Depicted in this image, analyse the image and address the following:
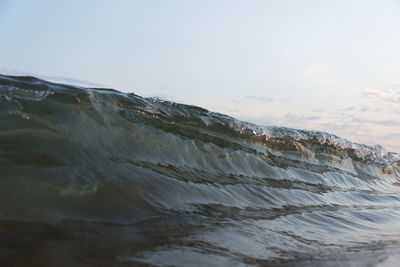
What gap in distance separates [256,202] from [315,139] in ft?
16.5

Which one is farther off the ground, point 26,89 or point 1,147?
point 26,89

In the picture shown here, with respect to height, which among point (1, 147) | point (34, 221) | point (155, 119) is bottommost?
point (34, 221)

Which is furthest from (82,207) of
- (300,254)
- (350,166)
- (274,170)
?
(350,166)

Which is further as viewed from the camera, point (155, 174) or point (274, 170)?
point (274, 170)

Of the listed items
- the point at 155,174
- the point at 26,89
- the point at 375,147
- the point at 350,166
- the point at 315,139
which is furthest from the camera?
the point at 375,147

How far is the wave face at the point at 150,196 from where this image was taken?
174 cm

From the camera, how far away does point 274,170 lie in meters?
5.17

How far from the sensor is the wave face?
5.70 ft

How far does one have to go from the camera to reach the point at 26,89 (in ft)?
11.3

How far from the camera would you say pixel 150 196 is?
8.61 feet

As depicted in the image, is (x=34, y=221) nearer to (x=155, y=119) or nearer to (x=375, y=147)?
(x=155, y=119)

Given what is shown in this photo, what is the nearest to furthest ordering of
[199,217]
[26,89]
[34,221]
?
1. [34,221]
2. [199,217]
3. [26,89]

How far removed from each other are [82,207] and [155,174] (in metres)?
1.02

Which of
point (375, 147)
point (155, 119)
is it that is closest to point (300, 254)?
point (155, 119)
